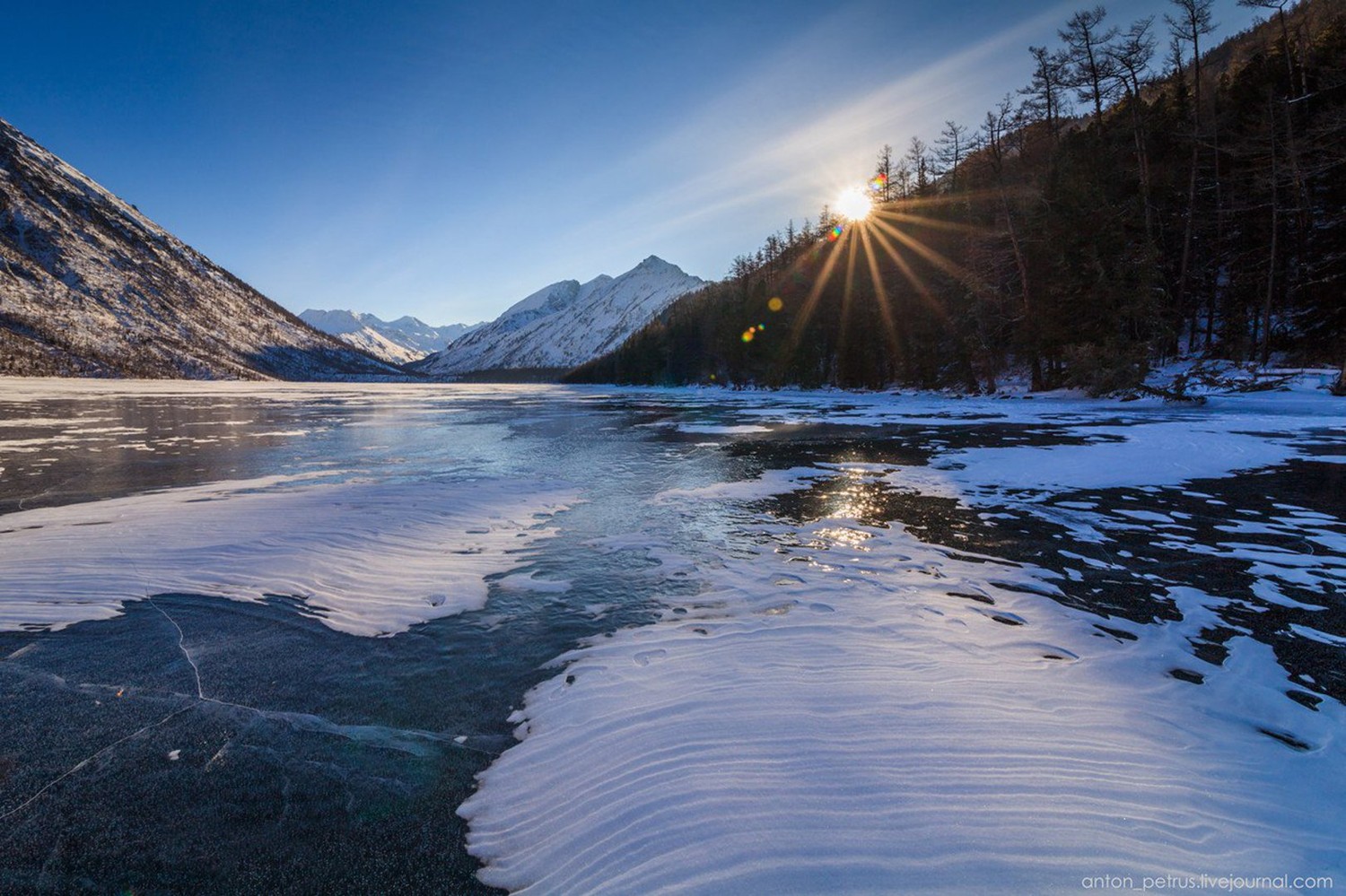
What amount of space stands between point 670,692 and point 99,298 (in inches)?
8457

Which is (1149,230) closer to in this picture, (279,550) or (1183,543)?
(1183,543)

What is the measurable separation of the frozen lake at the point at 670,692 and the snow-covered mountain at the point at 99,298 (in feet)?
497

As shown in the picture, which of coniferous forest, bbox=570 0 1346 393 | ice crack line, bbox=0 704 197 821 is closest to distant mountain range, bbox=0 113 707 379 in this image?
coniferous forest, bbox=570 0 1346 393

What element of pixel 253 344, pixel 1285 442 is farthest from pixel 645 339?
pixel 253 344

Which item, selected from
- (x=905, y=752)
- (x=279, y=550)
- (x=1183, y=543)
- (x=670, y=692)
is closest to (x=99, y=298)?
(x=279, y=550)

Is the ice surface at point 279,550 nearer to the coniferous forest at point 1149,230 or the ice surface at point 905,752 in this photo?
the ice surface at point 905,752

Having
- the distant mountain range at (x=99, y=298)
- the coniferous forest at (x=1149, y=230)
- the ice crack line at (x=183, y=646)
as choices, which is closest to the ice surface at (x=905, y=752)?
the ice crack line at (x=183, y=646)

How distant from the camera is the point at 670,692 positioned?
148 inches

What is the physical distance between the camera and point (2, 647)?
171 inches

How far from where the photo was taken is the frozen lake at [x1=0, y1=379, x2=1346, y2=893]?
7.93 ft

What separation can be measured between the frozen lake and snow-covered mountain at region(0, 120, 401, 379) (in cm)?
15163

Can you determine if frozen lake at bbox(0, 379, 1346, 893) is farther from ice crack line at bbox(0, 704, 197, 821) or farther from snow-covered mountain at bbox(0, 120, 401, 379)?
snow-covered mountain at bbox(0, 120, 401, 379)

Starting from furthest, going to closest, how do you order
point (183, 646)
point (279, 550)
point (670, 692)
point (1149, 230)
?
point (1149, 230), point (279, 550), point (183, 646), point (670, 692)

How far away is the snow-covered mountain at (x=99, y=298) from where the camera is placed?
11884cm
